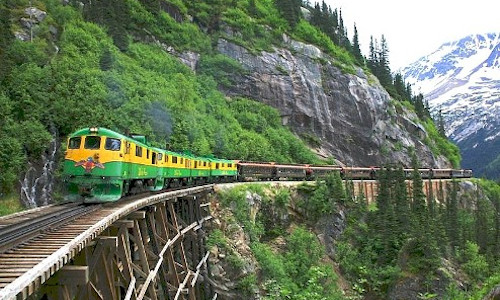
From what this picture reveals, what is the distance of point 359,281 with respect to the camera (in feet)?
109

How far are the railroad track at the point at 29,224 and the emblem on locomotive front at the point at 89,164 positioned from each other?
1899 mm

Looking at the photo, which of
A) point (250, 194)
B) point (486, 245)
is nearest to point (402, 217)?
point (486, 245)

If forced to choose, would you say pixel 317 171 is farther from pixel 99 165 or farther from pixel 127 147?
pixel 99 165

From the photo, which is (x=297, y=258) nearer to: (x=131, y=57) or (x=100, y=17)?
(x=131, y=57)

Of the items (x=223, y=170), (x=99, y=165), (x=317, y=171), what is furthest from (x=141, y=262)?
(x=317, y=171)

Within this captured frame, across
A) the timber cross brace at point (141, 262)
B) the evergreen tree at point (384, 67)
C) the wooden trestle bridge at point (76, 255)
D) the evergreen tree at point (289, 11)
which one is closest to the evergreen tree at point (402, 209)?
the timber cross brace at point (141, 262)

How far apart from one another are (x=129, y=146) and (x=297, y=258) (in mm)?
16977

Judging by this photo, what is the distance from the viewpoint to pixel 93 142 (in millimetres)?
17453

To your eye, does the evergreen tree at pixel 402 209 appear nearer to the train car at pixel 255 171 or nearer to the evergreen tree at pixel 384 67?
the train car at pixel 255 171

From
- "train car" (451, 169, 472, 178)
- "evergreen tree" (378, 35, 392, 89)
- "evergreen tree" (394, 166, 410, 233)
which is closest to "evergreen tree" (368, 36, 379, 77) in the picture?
"evergreen tree" (378, 35, 392, 89)

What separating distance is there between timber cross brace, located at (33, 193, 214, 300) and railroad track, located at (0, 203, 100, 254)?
3.26 ft

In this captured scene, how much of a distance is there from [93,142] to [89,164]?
0.92 metres

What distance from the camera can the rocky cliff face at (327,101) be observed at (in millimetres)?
65938

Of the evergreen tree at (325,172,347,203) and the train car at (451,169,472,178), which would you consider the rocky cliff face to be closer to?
the train car at (451,169,472,178)
